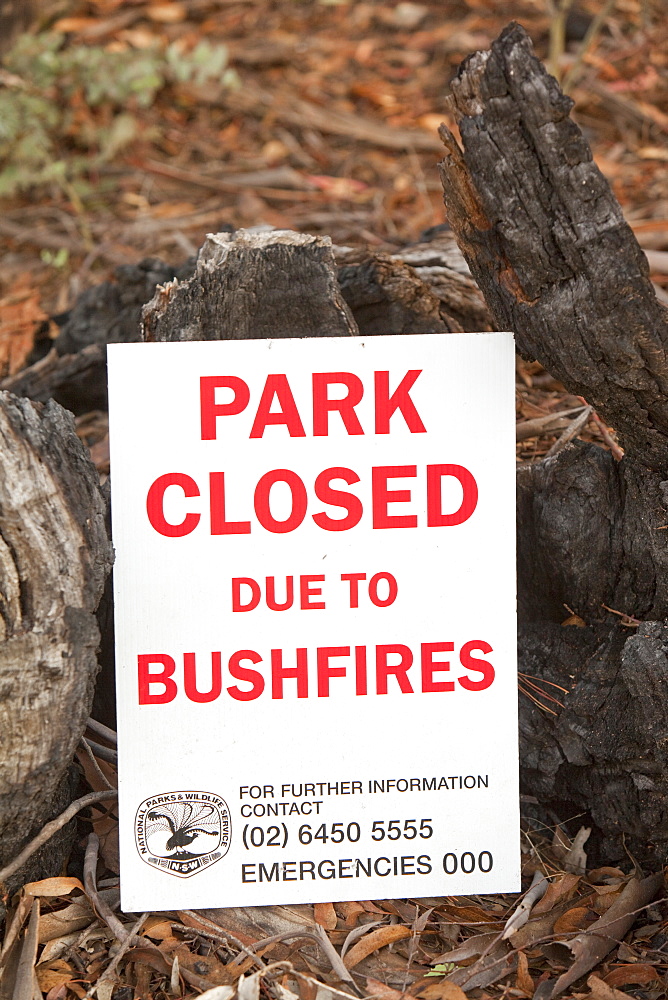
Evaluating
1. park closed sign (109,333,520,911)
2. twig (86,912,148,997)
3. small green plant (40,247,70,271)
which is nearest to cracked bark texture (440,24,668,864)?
park closed sign (109,333,520,911)

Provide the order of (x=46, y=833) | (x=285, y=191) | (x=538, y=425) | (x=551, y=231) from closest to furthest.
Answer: (x=551, y=231), (x=46, y=833), (x=538, y=425), (x=285, y=191)

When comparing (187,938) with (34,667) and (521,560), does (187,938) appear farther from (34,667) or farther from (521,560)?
(521,560)

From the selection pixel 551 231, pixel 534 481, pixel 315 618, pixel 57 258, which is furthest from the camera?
pixel 57 258

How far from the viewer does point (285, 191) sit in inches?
173

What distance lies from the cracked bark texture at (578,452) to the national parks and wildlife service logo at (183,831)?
664 mm

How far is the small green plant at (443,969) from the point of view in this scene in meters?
1.68

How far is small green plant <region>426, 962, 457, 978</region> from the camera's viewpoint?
1676 millimetres

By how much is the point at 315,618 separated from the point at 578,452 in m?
0.65

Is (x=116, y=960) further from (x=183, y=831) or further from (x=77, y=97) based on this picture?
(x=77, y=97)

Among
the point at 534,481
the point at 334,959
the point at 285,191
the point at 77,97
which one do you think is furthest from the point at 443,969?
the point at 77,97

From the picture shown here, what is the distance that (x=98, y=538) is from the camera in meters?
1.67

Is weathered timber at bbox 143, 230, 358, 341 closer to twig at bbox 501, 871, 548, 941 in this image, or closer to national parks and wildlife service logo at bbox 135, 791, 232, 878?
national parks and wildlife service logo at bbox 135, 791, 232, 878

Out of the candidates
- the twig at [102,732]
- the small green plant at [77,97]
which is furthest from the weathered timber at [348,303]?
the small green plant at [77,97]

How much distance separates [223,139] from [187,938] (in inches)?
164
